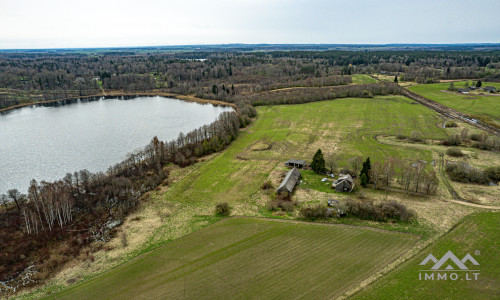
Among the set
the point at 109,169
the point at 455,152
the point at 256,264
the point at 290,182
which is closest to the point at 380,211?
the point at 290,182

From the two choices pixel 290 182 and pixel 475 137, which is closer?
pixel 290 182

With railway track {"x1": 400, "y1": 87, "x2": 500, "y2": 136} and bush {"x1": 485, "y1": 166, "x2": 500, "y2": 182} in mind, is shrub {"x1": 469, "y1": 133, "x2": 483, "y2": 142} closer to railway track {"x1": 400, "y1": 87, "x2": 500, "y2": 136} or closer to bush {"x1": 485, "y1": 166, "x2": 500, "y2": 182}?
railway track {"x1": 400, "y1": 87, "x2": 500, "y2": 136}

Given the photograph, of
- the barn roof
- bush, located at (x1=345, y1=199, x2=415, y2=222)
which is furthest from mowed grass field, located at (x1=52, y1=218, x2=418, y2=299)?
the barn roof

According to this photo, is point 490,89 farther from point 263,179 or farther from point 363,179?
point 263,179

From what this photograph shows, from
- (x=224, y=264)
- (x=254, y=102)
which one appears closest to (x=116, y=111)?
(x=254, y=102)

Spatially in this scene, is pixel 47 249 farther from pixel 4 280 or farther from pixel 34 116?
pixel 34 116

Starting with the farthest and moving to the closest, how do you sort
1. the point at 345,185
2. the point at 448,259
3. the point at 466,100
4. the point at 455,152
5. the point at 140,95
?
1. the point at 140,95
2. the point at 466,100
3. the point at 455,152
4. the point at 345,185
5. the point at 448,259
